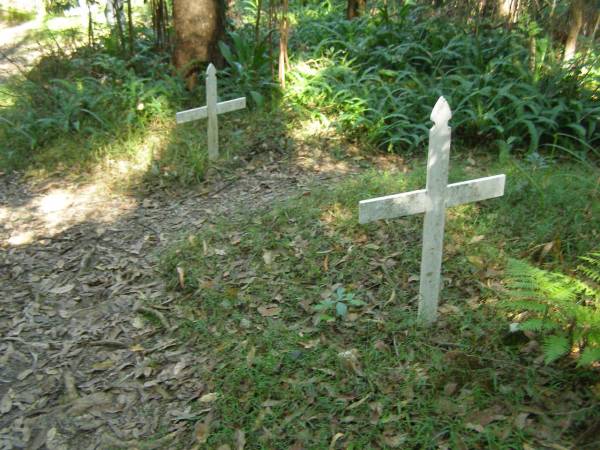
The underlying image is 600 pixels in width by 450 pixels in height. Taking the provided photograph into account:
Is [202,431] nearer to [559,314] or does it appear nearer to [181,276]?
[181,276]

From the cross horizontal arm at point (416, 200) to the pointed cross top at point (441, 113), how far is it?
377mm

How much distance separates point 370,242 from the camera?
4.48 metres

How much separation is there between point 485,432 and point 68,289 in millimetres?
3454

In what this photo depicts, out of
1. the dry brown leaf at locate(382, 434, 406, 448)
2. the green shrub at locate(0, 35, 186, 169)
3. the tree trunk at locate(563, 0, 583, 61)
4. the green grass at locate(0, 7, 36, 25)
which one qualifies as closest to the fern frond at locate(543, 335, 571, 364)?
the dry brown leaf at locate(382, 434, 406, 448)

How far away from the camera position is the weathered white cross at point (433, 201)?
3.22 m

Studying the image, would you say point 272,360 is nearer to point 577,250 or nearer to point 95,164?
point 577,250

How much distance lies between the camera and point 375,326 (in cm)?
371

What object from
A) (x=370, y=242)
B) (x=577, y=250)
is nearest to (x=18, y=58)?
(x=370, y=242)

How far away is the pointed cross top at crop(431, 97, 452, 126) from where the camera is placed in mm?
3189

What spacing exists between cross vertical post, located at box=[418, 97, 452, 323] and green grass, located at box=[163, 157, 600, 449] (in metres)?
0.21

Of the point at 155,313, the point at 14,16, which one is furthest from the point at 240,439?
the point at 14,16

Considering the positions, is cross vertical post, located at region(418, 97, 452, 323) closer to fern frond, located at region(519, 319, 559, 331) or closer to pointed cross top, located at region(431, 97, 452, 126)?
pointed cross top, located at region(431, 97, 452, 126)

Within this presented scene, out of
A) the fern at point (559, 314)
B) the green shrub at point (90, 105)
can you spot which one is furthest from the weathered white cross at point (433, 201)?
the green shrub at point (90, 105)

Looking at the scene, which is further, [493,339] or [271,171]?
[271,171]
